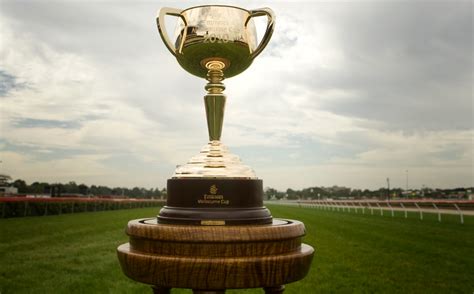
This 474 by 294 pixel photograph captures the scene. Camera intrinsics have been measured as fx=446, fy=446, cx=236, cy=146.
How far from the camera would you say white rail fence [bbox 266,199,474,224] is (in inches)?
885

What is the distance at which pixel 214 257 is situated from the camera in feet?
7.57

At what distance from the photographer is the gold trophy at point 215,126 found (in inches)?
105

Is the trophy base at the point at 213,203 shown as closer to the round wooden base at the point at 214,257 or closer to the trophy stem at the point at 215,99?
the round wooden base at the point at 214,257

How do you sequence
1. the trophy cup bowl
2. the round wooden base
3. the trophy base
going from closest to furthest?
the round wooden base → the trophy base → the trophy cup bowl

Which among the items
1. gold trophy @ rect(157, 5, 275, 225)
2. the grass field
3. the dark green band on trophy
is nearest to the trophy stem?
gold trophy @ rect(157, 5, 275, 225)

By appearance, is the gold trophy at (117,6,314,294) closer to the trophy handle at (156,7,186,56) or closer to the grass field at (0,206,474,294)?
the trophy handle at (156,7,186,56)

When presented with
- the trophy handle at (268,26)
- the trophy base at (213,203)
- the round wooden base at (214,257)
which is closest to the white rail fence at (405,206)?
the trophy handle at (268,26)

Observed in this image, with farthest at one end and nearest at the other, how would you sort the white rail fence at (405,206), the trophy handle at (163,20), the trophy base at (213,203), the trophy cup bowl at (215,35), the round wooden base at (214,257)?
the white rail fence at (405,206) → the trophy handle at (163,20) → the trophy cup bowl at (215,35) → the trophy base at (213,203) → the round wooden base at (214,257)

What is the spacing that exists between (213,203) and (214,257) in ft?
1.43

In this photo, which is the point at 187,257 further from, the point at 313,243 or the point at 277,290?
the point at 313,243

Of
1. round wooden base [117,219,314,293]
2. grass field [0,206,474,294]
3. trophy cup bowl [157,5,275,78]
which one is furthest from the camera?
grass field [0,206,474,294]

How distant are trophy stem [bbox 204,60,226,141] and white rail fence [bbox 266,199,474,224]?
65.6 feet

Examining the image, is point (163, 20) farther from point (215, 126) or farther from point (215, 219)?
point (215, 219)

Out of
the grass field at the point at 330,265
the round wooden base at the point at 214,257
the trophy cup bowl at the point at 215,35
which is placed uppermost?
the trophy cup bowl at the point at 215,35
